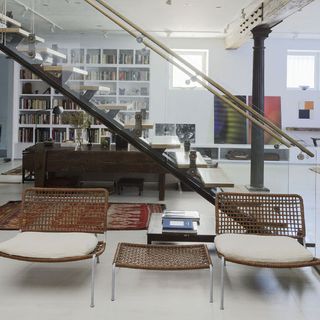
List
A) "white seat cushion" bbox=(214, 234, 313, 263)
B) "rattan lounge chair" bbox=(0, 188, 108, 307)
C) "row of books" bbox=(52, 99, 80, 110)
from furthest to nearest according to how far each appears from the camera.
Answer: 1. "row of books" bbox=(52, 99, 80, 110)
2. "rattan lounge chair" bbox=(0, 188, 108, 307)
3. "white seat cushion" bbox=(214, 234, 313, 263)

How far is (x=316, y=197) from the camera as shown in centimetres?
545

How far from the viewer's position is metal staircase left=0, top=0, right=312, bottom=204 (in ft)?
18.0

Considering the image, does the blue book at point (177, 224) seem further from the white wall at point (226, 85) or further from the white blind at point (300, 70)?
the white blind at point (300, 70)

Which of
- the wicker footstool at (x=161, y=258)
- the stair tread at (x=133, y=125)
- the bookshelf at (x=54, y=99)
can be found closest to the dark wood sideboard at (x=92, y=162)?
the stair tread at (x=133, y=125)

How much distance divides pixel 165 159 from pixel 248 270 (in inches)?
83.8

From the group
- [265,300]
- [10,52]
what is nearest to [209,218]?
[265,300]

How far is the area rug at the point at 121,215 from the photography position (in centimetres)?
584

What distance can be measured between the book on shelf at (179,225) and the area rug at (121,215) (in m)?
1.01

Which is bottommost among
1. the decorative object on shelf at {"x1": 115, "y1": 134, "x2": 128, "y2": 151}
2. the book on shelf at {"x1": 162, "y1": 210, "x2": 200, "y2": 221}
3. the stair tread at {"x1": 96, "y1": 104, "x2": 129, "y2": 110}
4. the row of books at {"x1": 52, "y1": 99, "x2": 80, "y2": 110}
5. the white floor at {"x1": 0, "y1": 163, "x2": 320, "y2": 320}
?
the white floor at {"x1": 0, "y1": 163, "x2": 320, "y2": 320}

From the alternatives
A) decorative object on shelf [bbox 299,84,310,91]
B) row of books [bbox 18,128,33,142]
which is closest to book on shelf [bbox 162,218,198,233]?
row of books [bbox 18,128,33,142]

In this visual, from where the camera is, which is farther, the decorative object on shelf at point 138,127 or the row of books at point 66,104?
the row of books at point 66,104

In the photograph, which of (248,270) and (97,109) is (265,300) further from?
(97,109)

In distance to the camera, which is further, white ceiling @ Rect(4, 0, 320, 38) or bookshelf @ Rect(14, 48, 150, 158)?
bookshelf @ Rect(14, 48, 150, 158)

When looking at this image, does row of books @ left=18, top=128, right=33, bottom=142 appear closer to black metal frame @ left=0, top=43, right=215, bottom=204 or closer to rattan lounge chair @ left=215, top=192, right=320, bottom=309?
black metal frame @ left=0, top=43, right=215, bottom=204
